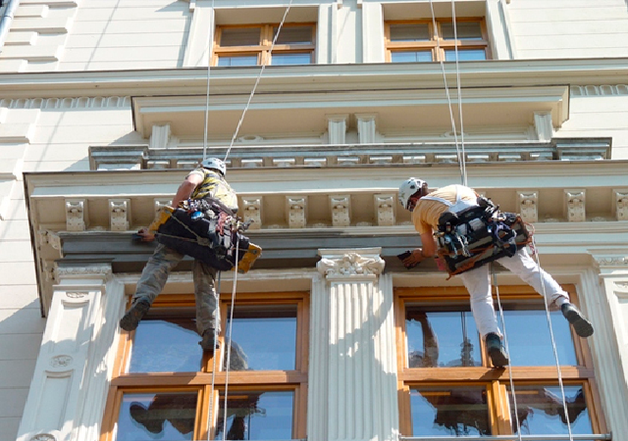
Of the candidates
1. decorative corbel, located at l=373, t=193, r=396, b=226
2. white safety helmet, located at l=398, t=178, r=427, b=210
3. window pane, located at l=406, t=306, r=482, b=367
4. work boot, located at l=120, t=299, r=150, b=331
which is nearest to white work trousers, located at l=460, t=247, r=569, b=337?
window pane, located at l=406, t=306, r=482, b=367

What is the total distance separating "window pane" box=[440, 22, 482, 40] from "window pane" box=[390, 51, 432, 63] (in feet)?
1.90

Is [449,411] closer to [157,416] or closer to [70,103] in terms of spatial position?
[157,416]

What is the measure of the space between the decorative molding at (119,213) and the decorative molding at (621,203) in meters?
4.86

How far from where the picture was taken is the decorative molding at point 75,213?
1146cm

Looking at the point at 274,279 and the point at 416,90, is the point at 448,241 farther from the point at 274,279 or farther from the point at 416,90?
the point at 416,90

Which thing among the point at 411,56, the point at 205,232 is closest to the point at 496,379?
the point at 205,232

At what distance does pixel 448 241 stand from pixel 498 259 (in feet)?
1.87

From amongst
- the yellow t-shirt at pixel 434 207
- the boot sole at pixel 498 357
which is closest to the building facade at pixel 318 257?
the boot sole at pixel 498 357

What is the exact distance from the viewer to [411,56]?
53.8 feet

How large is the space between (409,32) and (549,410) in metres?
8.35

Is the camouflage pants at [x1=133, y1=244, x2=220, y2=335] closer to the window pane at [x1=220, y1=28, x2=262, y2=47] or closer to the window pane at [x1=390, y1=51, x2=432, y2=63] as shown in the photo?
the window pane at [x1=390, y1=51, x2=432, y2=63]

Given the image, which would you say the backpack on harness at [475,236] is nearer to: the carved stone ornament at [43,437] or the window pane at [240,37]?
the carved stone ornament at [43,437]

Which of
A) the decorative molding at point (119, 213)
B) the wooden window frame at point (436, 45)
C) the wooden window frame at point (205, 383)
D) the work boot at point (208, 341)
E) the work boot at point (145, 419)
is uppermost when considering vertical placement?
the wooden window frame at point (436, 45)

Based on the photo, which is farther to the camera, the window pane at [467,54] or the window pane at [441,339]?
the window pane at [467,54]
